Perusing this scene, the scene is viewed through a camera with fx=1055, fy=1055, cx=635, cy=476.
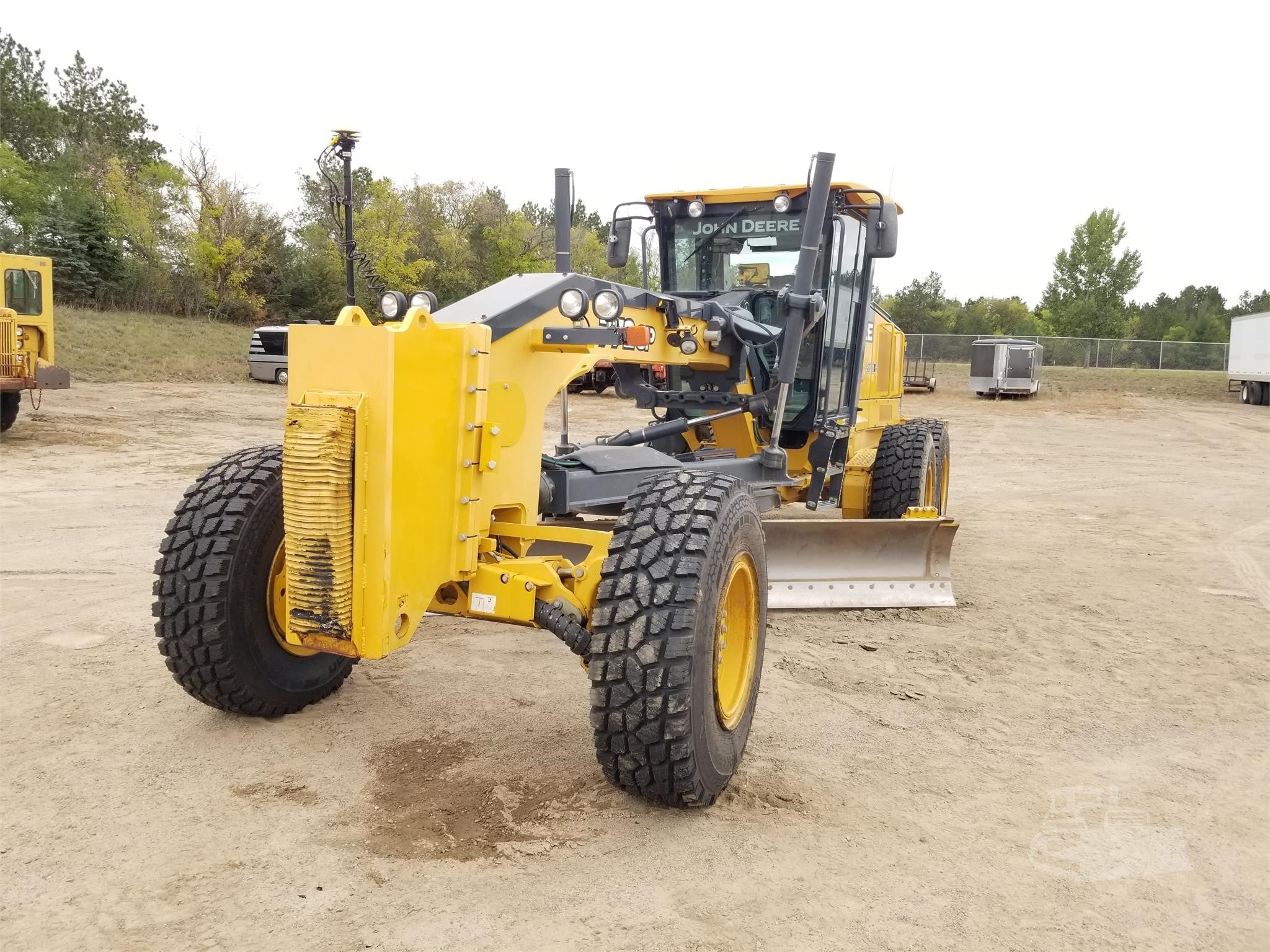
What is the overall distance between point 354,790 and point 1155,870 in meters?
2.71

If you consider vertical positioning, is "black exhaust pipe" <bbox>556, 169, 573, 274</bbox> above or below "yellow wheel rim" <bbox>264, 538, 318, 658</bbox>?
above

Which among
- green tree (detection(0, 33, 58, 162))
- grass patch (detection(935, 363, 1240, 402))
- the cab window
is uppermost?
green tree (detection(0, 33, 58, 162))

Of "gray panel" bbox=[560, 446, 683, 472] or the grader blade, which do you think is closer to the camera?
"gray panel" bbox=[560, 446, 683, 472]

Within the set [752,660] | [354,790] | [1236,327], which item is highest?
[1236,327]

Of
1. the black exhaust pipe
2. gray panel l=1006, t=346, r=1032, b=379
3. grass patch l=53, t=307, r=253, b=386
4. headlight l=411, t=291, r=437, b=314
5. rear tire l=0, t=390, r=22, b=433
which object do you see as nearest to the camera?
headlight l=411, t=291, r=437, b=314

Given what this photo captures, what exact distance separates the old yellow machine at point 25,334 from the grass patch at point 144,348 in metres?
8.85

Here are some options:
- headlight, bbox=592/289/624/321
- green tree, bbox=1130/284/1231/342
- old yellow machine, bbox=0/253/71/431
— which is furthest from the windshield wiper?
green tree, bbox=1130/284/1231/342

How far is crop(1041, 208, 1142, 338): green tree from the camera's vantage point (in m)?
57.2

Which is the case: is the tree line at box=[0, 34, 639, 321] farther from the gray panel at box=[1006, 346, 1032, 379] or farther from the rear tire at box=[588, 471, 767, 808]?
the rear tire at box=[588, 471, 767, 808]

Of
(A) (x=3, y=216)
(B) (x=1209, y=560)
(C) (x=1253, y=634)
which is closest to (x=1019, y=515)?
(B) (x=1209, y=560)

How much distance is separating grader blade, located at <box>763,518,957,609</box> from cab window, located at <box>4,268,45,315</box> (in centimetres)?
1342

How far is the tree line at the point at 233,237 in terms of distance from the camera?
37438mm

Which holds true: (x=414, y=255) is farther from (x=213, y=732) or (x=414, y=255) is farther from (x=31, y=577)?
(x=213, y=732)

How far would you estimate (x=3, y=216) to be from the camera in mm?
36469
